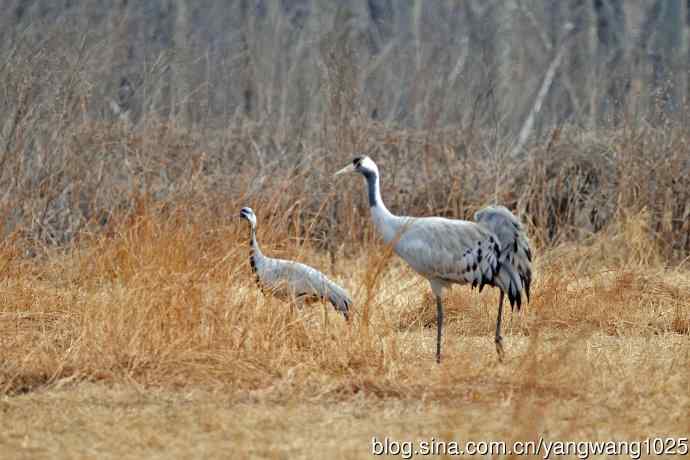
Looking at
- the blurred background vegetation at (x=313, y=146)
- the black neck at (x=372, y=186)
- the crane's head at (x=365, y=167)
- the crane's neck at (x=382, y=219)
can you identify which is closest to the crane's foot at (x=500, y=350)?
the crane's neck at (x=382, y=219)

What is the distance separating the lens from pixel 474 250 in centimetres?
659

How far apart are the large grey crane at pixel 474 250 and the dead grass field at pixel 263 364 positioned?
0.39 m

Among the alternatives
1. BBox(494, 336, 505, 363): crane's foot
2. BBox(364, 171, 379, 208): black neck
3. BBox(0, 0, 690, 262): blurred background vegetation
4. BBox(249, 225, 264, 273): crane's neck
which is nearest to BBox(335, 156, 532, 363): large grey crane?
BBox(494, 336, 505, 363): crane's foot

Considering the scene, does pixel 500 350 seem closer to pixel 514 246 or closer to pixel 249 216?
pixel 514 246

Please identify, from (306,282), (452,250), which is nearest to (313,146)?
(306,282)

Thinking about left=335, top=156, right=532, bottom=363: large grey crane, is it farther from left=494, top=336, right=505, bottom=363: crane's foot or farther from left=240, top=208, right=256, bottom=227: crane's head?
left=240, top=208, right=256, bottom=227: crane's head

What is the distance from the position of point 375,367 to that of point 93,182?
4.98 m

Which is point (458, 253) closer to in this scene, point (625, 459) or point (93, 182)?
point (625, 459)

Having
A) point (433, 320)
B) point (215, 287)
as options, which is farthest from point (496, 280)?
point (215, 287)

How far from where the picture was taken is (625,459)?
4324 mm

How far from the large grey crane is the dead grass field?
1.28 feet

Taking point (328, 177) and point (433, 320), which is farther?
point (328, 177)

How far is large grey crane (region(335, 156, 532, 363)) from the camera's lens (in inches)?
258

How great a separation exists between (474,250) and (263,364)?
5.36 ft
